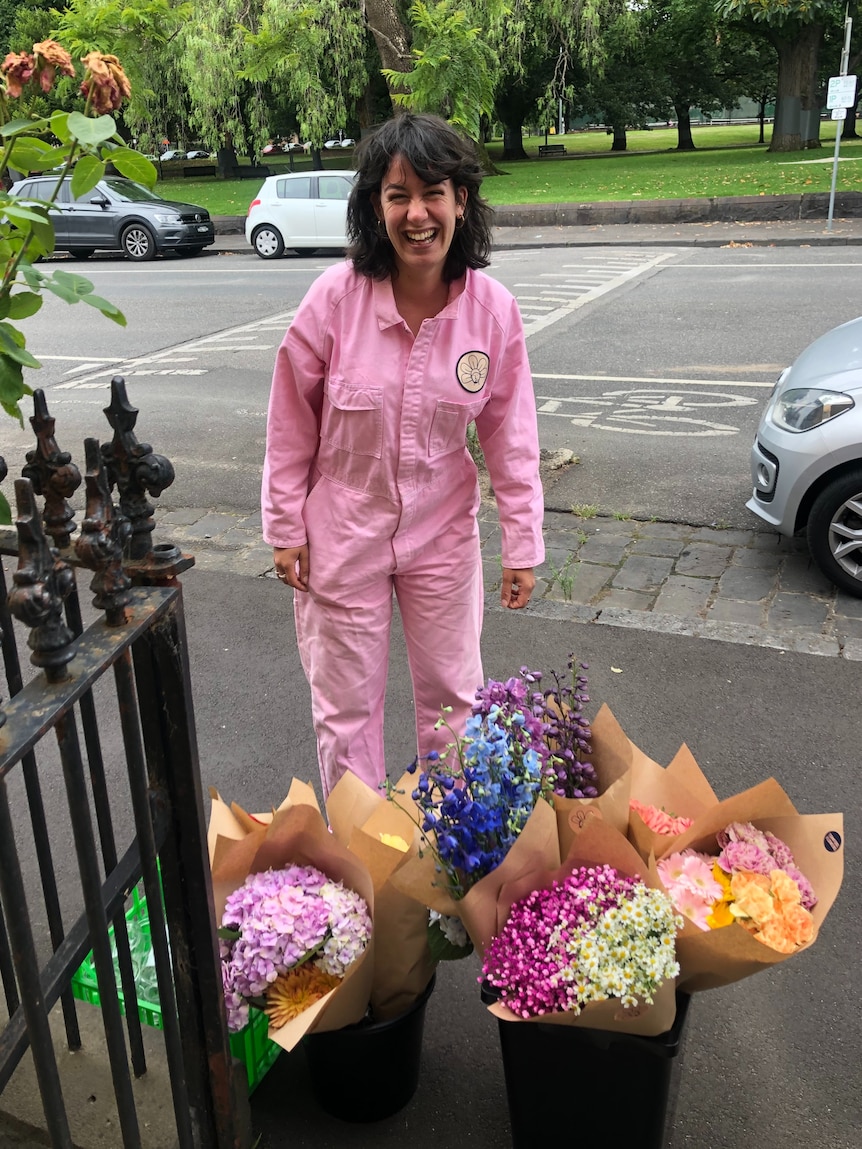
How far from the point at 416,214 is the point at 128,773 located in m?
1.33

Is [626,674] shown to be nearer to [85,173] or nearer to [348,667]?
[348,667]

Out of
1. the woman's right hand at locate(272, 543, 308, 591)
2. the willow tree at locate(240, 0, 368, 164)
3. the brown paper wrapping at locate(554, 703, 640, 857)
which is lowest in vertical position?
the brown paper wrapping at locate(554, 703, 640, 857)

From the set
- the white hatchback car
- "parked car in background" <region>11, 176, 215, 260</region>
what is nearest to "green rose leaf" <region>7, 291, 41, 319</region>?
the white hatchback car

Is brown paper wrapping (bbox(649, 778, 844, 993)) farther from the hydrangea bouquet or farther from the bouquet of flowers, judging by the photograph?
the hydrangea bouquet

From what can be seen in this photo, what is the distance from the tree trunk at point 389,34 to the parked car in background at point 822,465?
10.4 feet

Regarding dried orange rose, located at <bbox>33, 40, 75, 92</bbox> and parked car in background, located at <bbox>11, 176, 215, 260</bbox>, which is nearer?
dried orange rose, located at <bbox>33, 40, 75, 92</bbox>

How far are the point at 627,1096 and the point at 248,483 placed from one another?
16.6 feet

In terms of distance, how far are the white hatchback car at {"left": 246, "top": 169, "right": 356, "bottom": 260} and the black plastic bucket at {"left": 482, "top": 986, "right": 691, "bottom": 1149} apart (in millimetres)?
16496

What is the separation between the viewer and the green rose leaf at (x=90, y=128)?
1.21 m

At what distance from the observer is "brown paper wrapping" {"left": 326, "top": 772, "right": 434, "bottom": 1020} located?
194 cm

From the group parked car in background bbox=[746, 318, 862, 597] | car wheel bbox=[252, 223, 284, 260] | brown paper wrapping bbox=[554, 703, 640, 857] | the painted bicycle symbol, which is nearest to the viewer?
brown paper wrapping bbox=[554, 703, 640, 857]

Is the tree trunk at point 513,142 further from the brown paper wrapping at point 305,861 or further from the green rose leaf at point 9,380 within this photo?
the green rose leaf at point 9,380

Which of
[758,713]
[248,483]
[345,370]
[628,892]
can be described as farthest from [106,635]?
[248,483]

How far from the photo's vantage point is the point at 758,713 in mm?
3621
